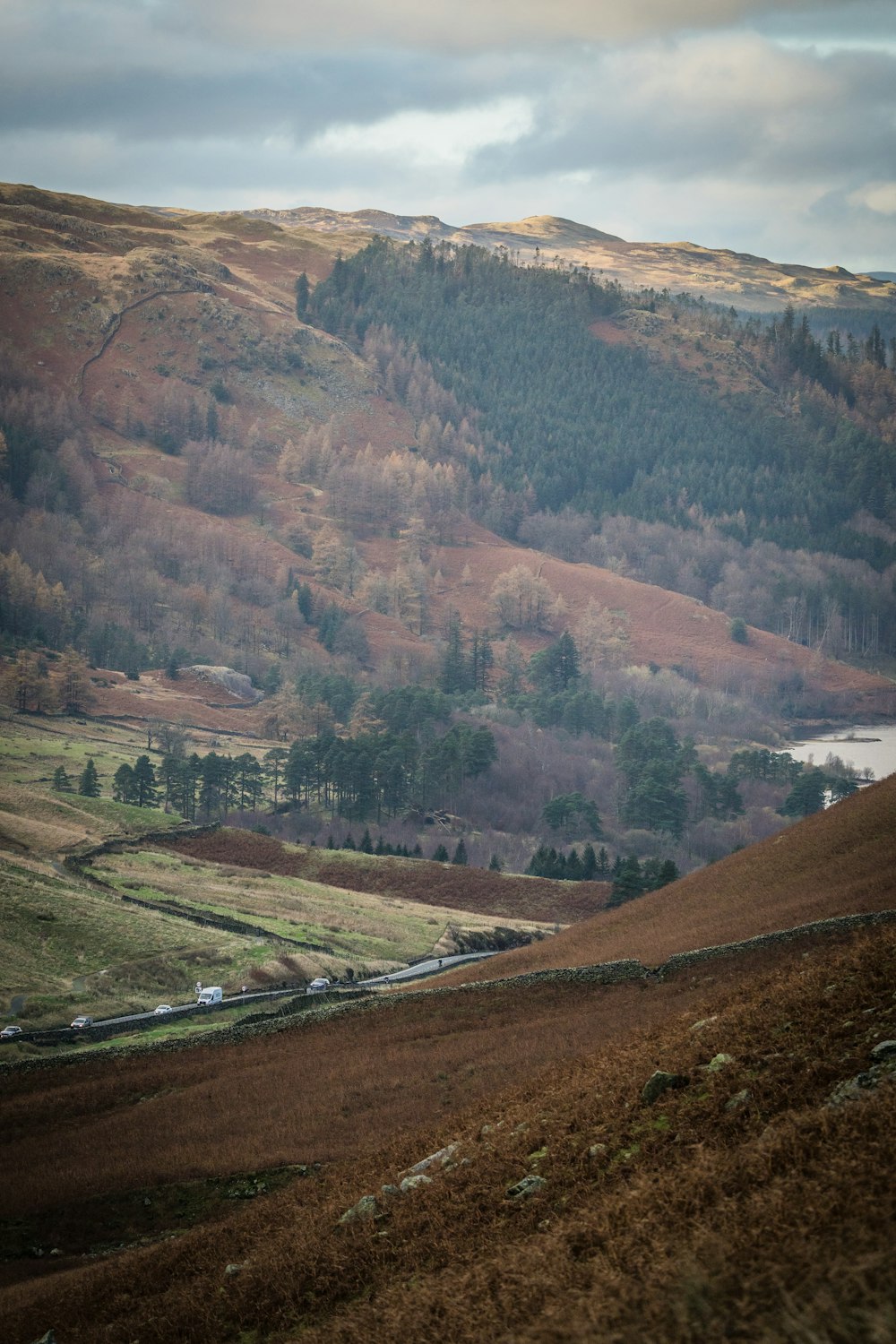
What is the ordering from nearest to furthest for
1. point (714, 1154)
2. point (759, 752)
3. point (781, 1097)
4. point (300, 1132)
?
point (714, 1154)
point (781, 1097)
point (300, 1132)
point (759, 752)

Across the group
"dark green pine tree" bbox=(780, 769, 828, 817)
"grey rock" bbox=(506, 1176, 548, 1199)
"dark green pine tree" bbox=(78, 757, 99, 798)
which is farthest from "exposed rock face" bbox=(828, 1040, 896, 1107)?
"dark green pine tree" bbox=(780, 769, 828, 817)

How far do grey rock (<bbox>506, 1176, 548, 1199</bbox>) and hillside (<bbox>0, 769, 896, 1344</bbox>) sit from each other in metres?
0.04

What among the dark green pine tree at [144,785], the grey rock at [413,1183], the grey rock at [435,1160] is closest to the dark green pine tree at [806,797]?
the dark green pine tree at [144,785]

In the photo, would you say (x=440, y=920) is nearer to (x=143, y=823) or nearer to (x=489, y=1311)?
Answer: (x=143, y=823)

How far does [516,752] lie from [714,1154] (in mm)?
166424

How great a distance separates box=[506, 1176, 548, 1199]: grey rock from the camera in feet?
44.4

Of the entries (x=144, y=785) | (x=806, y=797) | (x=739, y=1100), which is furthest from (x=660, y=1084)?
(x=806, y=797)

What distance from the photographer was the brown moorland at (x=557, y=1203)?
354 inches

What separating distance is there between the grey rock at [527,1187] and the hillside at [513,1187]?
4 cm

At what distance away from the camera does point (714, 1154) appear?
38.7ft

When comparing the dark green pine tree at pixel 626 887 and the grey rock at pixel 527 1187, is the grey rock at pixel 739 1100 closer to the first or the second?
the grey rock at pixel 527 1187

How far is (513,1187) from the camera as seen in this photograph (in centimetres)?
1382

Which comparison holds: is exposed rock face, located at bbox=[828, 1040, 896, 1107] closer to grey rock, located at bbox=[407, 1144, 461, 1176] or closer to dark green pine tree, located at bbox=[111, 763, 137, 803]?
grey rock, located at bbox=[407, 1144, 461, 1176]

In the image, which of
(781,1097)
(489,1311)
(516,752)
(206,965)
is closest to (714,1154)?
(781,1097)
